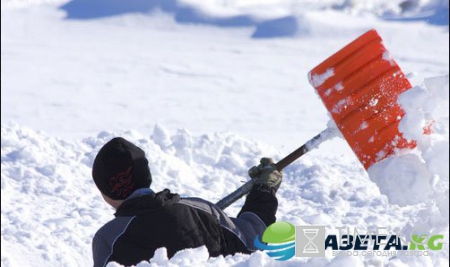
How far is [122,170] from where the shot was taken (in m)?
2.24

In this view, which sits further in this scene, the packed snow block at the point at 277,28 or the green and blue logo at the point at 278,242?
the packed snow block at the point at 277,28

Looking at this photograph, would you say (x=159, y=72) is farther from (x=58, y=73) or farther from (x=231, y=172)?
(x=231, y=172)

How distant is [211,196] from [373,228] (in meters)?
1.10

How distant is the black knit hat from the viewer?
7.34ft

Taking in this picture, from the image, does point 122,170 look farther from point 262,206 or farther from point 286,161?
point 286,161

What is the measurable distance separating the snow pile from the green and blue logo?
42 centimetres

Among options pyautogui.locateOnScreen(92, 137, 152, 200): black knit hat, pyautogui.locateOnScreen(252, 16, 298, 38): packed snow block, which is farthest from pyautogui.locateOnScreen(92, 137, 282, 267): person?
pyautogui.locateOnScreen(252, 16, 298, 38): packed snow block

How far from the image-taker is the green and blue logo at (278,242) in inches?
95.0

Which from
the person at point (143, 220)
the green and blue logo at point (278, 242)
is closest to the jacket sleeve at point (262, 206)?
the green and blue logo at point (278, 242)

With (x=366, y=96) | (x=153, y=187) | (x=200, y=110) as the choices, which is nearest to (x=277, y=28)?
(x=200, y=110)

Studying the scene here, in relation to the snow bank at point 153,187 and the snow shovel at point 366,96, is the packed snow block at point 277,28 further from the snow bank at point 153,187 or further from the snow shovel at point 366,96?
the snow shovel at point 366,96

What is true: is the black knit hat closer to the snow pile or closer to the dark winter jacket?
the dark winter jacket

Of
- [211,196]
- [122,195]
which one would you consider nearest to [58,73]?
[211,196]

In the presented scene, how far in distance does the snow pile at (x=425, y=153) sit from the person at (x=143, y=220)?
0.61 m
